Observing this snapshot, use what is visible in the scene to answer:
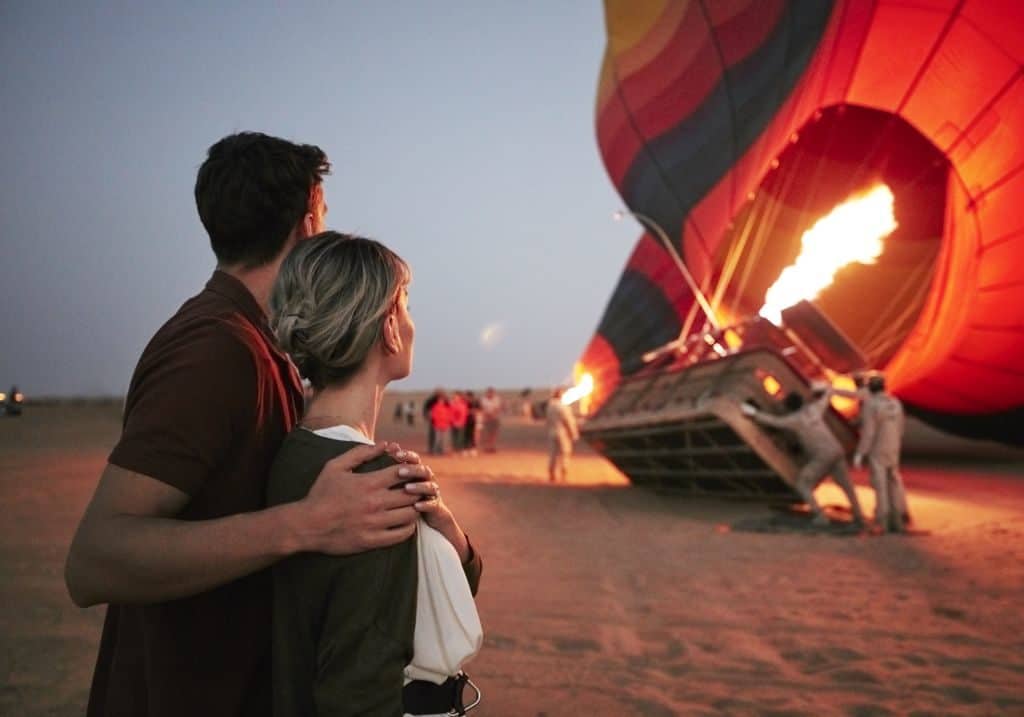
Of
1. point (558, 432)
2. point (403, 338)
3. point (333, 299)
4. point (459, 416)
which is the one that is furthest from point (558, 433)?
point (333, 299)

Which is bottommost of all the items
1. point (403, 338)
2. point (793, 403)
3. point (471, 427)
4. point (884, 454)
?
point (471, 427)

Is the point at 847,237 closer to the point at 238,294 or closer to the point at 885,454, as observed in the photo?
the point at 885,454

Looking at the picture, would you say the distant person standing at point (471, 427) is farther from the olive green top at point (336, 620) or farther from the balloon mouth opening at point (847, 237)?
the olive green top at point (336, 620)

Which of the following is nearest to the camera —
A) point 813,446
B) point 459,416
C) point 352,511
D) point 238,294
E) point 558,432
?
point 352,511

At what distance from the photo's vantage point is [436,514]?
46.8 inches

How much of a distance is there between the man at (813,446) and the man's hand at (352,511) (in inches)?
258

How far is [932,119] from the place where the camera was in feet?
30.1

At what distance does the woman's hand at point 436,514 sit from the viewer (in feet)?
3.75

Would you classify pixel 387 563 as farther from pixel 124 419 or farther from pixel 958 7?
pixel 958 7

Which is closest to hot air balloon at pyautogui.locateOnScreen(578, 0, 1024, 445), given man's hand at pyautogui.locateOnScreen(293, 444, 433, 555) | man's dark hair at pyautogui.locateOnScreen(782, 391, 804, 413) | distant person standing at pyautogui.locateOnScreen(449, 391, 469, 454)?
man's dark hair at pyautogui.locateOnScreen(782, 391, 804, 413)

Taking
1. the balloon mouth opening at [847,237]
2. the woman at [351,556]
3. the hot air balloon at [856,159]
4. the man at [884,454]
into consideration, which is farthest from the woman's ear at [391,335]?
the balloon mouth opening at [847,237]

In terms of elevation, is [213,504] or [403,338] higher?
[403,338]

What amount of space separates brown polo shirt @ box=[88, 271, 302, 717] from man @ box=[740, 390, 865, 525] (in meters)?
6.55

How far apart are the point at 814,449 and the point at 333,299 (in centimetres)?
676
